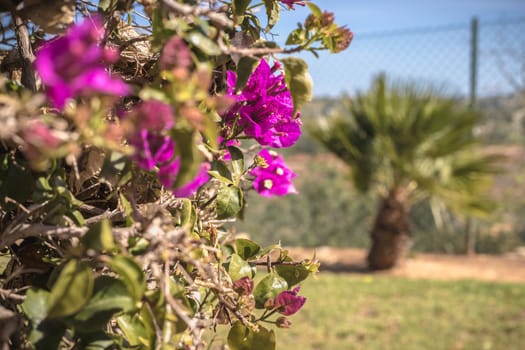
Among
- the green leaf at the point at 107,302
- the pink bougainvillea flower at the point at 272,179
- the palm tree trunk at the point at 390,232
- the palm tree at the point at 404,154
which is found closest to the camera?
the green leaf at the point at 107,302

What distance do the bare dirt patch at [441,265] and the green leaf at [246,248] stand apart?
13.1ft

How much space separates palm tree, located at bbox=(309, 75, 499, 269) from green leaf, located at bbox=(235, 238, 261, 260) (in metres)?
3.92

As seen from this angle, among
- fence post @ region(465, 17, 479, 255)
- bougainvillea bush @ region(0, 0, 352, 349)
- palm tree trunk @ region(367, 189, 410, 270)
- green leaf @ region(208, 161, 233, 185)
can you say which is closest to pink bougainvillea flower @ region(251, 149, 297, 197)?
bougainvillea bush @ region(0, 0, 352, 349)

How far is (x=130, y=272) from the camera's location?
37cm

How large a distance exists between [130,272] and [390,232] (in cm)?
466

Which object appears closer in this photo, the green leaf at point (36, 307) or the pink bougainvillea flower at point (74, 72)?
the pink bougainvillea flower at point (74, 72)

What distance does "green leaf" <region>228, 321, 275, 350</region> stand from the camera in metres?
0.54

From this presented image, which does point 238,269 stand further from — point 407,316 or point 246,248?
point 407,316

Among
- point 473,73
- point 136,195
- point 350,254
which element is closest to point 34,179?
point 136,195

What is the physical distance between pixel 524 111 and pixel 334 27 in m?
9.54

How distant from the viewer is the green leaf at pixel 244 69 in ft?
1.56

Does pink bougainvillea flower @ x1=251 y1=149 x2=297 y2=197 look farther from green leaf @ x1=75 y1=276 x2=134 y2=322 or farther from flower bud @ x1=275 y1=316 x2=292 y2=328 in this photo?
green leaf @ x1=75 y1=276 x2=134 y2=322

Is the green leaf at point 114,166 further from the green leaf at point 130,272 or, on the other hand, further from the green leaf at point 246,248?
the green leaf at point 246,248

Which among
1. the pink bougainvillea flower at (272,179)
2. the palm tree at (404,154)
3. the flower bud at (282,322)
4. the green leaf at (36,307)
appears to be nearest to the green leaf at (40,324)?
the green leaf at (36,307)
